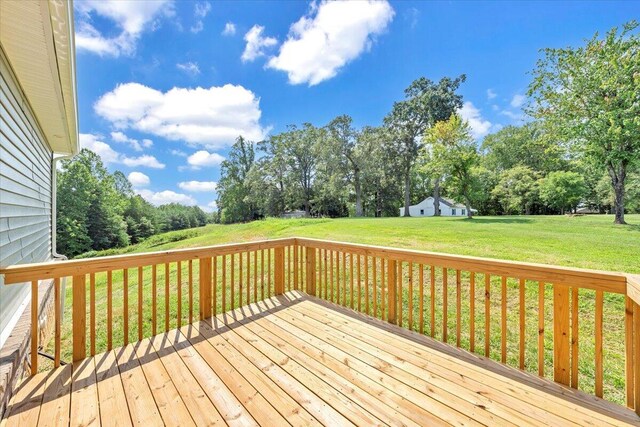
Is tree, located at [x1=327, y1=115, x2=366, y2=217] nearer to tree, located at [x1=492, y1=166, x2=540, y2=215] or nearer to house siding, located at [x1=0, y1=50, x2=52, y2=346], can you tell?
tree, located at [x1=492, y1=166, x2=540, y2=215]

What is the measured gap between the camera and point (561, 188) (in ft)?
73.5

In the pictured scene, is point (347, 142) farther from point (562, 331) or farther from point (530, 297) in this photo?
point (562, 331)

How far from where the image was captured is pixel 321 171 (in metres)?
28.3

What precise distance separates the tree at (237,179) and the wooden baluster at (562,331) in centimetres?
3493

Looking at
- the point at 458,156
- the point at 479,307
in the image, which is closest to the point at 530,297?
the point at 479,307

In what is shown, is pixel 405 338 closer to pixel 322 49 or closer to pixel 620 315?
pixel 620 315

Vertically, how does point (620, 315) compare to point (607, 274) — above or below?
below

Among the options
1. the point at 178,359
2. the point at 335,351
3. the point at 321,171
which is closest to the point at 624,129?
the point at 335,351

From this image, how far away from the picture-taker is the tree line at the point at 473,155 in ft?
31.6

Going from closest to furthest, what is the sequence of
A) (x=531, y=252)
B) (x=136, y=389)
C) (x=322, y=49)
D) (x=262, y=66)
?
1. (x=136, y=389)
2. (x=531, y=252)
3. (x=322, y=49)
4. (x=262, y=66)

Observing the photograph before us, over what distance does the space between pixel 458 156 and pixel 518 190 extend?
50.2 ft

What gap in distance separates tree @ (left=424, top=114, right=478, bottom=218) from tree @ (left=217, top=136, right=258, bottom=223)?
25.1 metres

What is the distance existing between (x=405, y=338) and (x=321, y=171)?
1033 inches

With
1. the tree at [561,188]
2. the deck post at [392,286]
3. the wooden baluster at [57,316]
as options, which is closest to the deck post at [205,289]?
the wooden baluster at [57,316]
